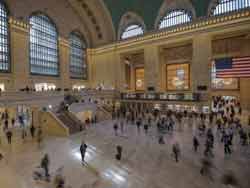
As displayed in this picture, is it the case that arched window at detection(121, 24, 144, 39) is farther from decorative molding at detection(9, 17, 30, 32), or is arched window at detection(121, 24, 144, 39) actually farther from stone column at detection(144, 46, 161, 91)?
decorative molding at detection(9, 17, 30, 32)

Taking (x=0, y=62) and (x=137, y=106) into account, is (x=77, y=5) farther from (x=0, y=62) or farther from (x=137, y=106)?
(x=137, y=106)

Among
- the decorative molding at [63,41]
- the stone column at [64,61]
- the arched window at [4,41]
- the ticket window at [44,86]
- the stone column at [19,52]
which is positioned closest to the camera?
the arched window at [4,41]

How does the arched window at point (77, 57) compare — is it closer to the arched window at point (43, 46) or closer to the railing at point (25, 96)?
the arched window at point (43, 46)

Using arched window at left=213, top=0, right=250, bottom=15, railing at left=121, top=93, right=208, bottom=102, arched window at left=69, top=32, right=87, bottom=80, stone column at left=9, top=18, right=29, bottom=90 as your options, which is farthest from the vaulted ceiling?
stone column at left=9, top=18, right=29, bottom=90

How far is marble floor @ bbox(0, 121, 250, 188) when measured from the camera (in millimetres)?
5973

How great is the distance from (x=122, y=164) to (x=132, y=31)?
2322cm

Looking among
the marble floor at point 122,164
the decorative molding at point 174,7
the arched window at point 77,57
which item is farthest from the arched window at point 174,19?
the marble floor at point 122,164

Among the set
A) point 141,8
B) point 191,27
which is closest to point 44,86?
point 141,8

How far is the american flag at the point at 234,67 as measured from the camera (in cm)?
1444

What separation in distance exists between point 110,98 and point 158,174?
1987 centimetres

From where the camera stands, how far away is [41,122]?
13.3 meters

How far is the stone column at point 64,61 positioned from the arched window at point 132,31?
367 inches

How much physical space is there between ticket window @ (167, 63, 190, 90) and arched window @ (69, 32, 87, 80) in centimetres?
1470

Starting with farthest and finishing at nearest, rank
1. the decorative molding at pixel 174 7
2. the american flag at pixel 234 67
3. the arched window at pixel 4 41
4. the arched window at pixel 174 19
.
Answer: the arched window at pixel 174 19, the decorative molding at pixel 174 7, the arched window at pixel 4 41, the american flag at pixel 234 67
